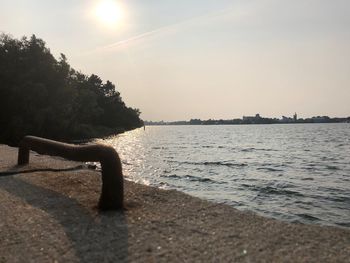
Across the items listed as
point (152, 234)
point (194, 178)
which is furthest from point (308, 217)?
point (194, 178)

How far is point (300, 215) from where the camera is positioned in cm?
1552

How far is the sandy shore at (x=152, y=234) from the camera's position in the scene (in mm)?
6859

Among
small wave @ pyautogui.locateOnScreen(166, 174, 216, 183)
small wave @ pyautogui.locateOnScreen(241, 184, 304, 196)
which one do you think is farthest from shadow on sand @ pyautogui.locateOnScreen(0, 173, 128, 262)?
small wave @ pyautogui.locateOnScreen(166, 174, 216, 183)

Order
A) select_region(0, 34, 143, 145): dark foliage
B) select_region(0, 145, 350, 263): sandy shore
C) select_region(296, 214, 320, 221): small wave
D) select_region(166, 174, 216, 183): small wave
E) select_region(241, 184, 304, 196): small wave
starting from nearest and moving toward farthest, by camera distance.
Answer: select_region(0, 145, 350, 263): sandy shore < select_region(296, 214, 320, 221): small wave < select_region(241, 184, 304, 196): small wave < select_region(166, 174, 216, 183): small wave < select_region(0, 34, 143, 145): dark foliage

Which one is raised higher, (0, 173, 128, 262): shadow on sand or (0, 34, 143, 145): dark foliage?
(0, 34, 143, 145): dark foliage

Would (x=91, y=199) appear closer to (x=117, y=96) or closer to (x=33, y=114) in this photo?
(x=33, y=114)

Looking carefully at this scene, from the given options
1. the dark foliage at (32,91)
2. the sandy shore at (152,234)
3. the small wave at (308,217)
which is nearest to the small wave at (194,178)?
the small wave at (308,217)

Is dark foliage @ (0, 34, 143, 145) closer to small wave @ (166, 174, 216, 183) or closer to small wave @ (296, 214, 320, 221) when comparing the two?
small wave @ (166, 174, 216, 183)

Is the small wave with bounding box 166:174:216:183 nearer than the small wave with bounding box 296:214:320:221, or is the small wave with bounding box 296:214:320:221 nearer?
the small wave with bounding box 296:214:320:221

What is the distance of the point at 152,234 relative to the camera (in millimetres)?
8023

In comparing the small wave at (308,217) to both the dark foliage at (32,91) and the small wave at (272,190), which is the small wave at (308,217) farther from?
the dark foliage at (32,91)

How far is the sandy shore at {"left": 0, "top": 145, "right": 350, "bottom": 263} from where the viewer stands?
22.5 ft

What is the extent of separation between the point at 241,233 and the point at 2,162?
15596mm

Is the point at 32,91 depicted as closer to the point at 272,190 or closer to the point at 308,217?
the point at 272,190
